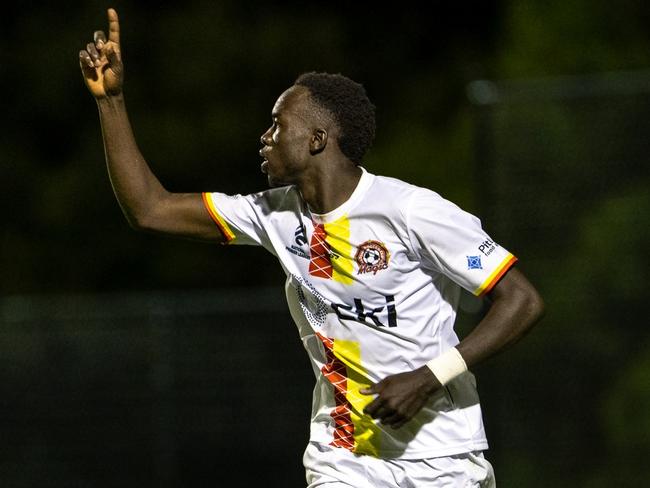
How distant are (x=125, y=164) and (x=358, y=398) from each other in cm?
106

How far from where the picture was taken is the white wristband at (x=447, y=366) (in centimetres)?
390

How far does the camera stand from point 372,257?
162 inches

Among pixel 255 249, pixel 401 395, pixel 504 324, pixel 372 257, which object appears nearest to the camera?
pixel 401 395

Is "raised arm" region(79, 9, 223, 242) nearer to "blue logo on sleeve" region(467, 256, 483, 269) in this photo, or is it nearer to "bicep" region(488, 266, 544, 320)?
"blue logo on sleeve" region(467, 256, 483, 269)

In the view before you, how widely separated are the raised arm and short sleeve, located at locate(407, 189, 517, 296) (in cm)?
85

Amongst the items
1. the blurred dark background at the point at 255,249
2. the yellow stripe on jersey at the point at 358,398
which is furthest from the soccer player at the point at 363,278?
the blurred dark background at the point at 255,249

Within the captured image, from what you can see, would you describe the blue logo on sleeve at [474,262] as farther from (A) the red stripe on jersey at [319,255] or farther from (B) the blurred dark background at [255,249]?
(B) the blurred dark background at [255,249]

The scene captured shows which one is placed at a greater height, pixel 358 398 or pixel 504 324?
→ pixel 504 324

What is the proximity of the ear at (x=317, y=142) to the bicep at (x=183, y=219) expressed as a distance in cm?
44

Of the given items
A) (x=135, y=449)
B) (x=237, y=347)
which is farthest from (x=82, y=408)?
(x=237, y=347)

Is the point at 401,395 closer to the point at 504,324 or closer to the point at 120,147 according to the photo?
the point at 504,324

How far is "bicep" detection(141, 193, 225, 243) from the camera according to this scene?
4332mm

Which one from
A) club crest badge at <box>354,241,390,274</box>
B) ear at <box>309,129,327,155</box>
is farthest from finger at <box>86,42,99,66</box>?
club crest badge at <box>354,241,390,274</box>

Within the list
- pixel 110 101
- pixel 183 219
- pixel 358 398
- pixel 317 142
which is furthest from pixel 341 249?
pixel 110 101
